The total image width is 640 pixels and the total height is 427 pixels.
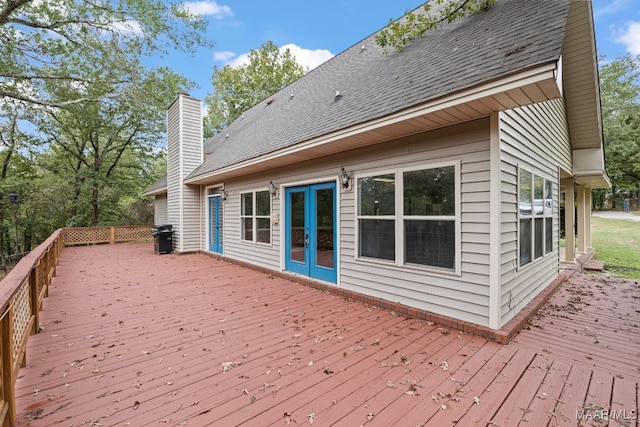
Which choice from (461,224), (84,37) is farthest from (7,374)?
(84,37)

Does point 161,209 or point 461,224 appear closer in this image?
point 461,224

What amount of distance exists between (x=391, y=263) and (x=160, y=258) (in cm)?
818

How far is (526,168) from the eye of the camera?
4.28m

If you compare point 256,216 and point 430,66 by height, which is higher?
point 430,66

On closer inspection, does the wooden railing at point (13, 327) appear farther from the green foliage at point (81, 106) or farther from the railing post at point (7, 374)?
the green foliage at point (81, 106)

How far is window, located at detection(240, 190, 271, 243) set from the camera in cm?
719

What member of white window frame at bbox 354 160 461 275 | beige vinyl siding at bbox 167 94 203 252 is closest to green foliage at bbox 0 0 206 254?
beige vinyl siding at bbox 167 94 203 252

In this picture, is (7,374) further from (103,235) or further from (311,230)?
(103,235)

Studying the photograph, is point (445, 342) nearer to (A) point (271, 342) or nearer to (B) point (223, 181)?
(A) point (271, 342)

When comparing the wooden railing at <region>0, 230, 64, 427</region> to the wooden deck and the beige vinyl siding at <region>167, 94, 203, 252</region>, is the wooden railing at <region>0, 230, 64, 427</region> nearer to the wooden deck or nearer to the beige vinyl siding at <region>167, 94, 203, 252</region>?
the wooden deck

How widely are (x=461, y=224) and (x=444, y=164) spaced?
0.80m

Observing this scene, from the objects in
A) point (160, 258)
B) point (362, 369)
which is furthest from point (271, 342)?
point (160, 258)

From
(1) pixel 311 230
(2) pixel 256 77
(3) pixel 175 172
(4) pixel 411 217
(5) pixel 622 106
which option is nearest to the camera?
(4) pixel 411 217

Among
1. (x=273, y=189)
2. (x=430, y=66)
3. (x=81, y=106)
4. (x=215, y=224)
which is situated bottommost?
(x=215, y=224)
